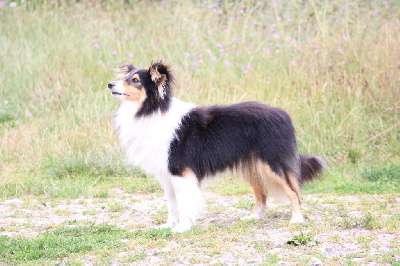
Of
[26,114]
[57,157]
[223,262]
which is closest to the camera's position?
[223,262]

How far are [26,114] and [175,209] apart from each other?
536 centimetres

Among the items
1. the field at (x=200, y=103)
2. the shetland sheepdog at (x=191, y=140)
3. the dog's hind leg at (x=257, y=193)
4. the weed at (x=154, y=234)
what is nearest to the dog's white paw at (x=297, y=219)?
the shetland sheepdog at (x=191, y=140)

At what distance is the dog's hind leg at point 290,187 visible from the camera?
5.94m

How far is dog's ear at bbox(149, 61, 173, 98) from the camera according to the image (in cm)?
568

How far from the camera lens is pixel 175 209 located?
19.8 ft

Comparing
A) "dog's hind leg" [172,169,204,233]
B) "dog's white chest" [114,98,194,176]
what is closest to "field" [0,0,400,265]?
"dog's hind leg" [172,169,204,233]

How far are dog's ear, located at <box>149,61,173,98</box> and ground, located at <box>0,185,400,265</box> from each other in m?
1.38

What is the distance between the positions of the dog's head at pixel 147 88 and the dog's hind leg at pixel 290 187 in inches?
48.3

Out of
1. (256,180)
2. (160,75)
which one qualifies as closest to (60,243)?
(160,75)

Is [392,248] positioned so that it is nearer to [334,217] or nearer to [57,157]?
[334,217]

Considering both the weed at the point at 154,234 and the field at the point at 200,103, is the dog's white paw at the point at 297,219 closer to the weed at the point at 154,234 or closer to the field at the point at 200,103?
the field at the point at 200,103

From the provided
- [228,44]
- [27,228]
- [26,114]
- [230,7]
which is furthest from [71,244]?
[230,7]

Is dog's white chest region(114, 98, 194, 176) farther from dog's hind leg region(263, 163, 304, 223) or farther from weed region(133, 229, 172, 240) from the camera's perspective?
dog's hind leg region(263, 163, 304, 223)

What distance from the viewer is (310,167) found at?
6375mm
